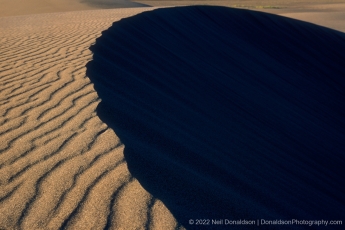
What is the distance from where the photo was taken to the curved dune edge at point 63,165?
8.45 ft

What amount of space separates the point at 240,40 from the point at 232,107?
5.98 metres

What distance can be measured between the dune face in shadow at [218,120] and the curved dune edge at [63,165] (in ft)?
0.46

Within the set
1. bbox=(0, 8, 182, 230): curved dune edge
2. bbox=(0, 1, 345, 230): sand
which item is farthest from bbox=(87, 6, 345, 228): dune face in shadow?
bbox=(0, 8, 182, 230): curved dune edge

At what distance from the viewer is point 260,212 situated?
10.0ft

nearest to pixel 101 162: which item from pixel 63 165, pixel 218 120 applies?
pixel 63 165

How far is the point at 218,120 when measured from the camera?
5.11m

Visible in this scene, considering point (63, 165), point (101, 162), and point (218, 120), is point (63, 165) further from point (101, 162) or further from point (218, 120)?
point (218, 120)

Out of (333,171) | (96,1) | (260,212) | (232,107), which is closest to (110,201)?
(260,212)

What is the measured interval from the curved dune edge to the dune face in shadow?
14cm

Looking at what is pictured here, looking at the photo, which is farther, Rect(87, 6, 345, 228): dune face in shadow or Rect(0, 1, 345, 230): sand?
Rect(87, 6, 345, 228): dune face in shadow

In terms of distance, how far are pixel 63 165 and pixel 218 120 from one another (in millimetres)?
2385

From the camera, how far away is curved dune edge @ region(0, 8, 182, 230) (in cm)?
257

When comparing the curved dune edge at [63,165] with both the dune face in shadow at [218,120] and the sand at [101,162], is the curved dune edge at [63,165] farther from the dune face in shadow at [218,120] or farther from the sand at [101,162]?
the dune face in shadow at [218,120]

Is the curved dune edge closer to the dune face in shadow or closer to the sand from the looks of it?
the sand
